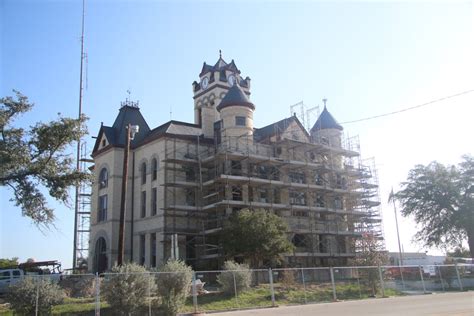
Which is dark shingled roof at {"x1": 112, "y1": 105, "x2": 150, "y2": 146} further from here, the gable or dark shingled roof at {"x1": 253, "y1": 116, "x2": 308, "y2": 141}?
the gable

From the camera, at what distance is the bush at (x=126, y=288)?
19422 millimetres

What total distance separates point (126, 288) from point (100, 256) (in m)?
29.5

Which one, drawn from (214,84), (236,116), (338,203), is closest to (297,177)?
(338,203)

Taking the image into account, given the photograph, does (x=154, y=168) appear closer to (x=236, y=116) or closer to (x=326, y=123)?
(x=236, y=116)

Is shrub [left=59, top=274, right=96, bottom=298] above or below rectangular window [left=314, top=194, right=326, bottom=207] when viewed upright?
below

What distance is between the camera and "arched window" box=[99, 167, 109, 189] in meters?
48.4

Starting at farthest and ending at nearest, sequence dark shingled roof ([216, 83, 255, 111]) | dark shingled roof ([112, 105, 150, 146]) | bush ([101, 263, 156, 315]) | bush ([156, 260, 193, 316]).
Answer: dark shingled roof ([112, 105, 150, 146]) < dark shingled roof ([216, 83, 255, 111]) < bush ([156, 260, 193, 316]) < bush ([101, 263, 156, 315])

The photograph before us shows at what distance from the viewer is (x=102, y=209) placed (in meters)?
48.6

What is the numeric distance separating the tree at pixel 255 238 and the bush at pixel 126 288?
15.2 metres

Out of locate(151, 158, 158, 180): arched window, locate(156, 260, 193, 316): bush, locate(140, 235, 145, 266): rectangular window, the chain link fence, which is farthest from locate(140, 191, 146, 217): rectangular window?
locate(156, 260, 193, 316): bush

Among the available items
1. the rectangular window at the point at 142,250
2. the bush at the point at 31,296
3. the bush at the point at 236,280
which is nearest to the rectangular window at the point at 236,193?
the rectangular window at the point at 142,250

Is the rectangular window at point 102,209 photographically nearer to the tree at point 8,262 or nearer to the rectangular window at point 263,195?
the rectangular window at point 263,195

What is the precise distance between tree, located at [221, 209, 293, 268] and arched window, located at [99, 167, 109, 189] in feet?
56.3

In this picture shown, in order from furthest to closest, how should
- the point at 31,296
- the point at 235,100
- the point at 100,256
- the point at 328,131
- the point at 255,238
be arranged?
the point at 328,131 → the point at 100,256 → the point at 235,100 → the point at 255,238 → the point at 31,296
